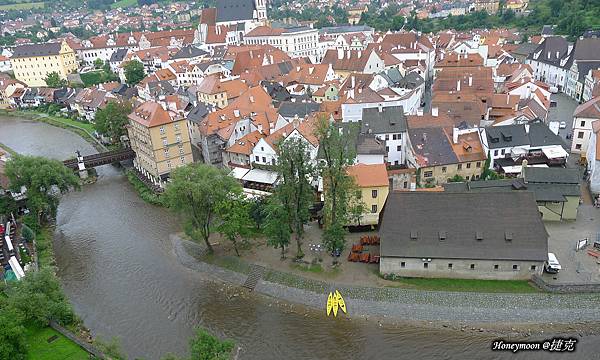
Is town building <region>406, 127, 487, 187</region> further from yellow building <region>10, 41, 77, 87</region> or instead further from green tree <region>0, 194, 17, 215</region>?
yellow building <region>10, 41, 77, 87</region>

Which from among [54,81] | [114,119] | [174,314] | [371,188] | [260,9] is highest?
[260,9]

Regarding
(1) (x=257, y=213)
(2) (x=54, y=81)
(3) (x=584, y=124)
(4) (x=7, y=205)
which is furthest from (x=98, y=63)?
(3) (x=584, y=124)

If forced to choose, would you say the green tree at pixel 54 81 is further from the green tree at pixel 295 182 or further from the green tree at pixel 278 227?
the green tree at pixel 278 227

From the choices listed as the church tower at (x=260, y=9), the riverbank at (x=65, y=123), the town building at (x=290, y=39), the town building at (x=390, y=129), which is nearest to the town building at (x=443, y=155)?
the town building at (x=390, y=129)

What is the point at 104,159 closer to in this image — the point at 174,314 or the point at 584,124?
the point at 174,314

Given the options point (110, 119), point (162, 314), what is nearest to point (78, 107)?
point (110, 119)

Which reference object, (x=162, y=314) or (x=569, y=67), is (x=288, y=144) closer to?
(x=162, y=314)
